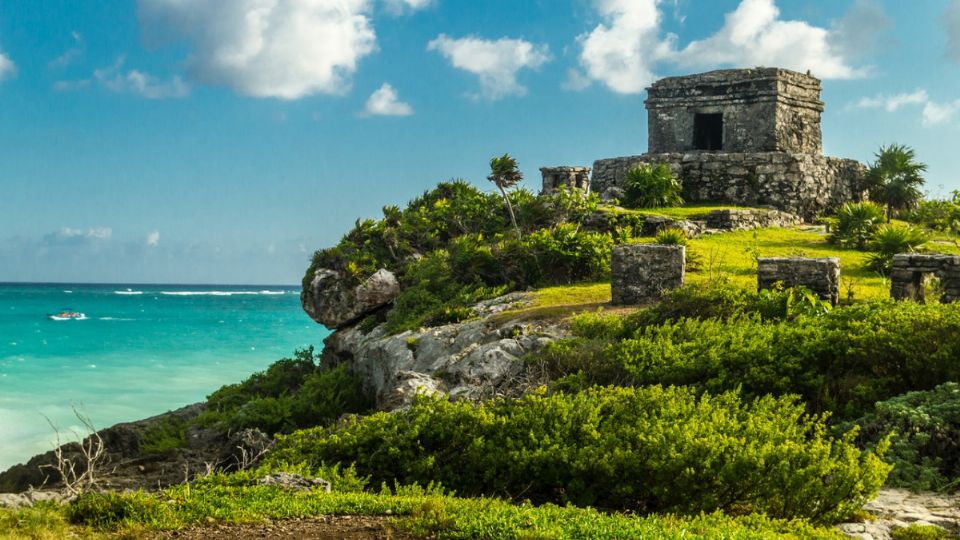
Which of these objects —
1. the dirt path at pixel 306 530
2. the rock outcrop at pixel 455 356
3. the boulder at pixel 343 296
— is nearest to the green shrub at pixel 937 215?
the rock outcrop at pixel 455 356

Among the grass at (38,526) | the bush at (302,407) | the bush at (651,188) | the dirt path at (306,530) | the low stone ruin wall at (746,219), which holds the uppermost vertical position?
the bush at (651,188)

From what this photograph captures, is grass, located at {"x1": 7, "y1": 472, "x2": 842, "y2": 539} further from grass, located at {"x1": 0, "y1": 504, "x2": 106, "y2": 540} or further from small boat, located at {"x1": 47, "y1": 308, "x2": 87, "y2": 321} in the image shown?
small boat, located at {"x1": 47, "y1": 308, "x2": 87, "y2": 321}

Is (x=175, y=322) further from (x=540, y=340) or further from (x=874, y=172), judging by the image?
(x=540, y=340)

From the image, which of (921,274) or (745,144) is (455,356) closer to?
(921,274)

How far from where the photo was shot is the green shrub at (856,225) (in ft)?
70.2

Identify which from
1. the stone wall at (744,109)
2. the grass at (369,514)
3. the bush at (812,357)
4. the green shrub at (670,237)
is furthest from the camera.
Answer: the stone wall at (744,109)

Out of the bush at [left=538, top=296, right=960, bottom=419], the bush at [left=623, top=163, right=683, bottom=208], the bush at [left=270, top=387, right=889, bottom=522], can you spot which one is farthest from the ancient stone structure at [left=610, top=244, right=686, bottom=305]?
the bush at [left=623, top=163, right=683, bottom=208]

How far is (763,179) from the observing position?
2502 centimetres

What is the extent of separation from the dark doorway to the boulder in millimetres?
12517

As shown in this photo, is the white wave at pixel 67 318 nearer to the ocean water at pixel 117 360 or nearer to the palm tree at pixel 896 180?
the ocean water at pixel 117 360

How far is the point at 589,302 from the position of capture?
16.1m

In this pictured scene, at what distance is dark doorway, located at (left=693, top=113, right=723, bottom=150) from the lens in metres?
27.8

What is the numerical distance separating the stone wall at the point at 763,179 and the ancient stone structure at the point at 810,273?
36.9 ft

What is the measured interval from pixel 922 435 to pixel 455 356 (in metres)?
7.09
